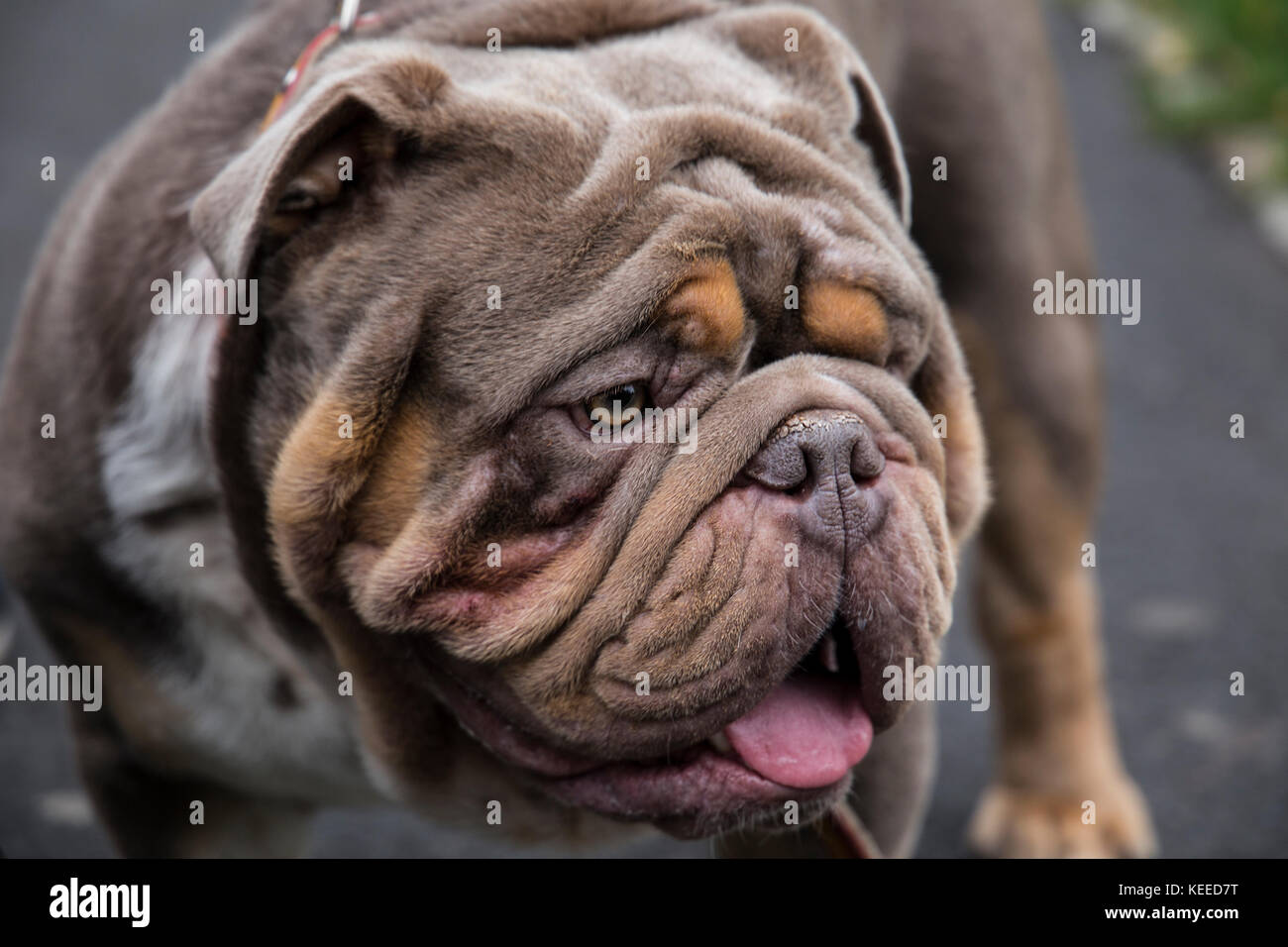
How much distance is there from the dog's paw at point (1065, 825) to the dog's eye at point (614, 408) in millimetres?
2378

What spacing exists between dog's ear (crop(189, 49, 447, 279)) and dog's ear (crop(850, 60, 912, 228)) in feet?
2.50

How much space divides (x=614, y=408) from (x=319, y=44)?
916 mm

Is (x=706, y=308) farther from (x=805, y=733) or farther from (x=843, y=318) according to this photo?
(x=805, y=733)

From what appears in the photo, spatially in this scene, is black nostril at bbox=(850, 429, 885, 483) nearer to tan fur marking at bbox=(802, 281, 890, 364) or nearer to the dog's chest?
tan fur marking at bbox=(802, 281, 890, 364)

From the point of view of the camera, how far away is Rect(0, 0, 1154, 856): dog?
2.13 m

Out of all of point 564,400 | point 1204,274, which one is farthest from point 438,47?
point 1204,274

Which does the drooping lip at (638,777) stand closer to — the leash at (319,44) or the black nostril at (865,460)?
the black nostril at (865,460)

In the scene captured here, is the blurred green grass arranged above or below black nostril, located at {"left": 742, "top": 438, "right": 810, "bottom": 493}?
above

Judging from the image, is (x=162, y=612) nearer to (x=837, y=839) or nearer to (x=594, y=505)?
(x=594, y=505)

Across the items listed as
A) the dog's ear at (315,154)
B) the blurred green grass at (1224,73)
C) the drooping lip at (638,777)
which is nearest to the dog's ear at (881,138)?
the dog's ear at (315,154)

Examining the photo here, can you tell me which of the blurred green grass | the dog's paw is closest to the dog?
the dog's paw

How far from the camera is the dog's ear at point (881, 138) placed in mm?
2592

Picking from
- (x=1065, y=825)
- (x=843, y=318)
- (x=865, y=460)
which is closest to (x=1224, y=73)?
(x=1065, y=825)

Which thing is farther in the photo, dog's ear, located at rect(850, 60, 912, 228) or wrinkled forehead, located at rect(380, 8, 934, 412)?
dog's ear, located at rect(850, 60, 912, 228)
